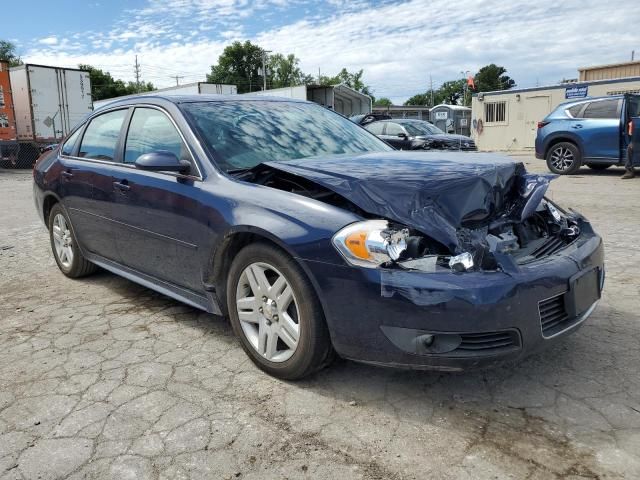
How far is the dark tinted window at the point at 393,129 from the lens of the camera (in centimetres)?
1519

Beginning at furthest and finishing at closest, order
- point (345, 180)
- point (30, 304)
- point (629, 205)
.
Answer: point (629, 205) < point (30, 304) < point (345, 180)

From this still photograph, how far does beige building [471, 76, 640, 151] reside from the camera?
22.8 m

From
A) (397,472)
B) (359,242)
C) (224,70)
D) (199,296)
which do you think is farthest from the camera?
(224,70)

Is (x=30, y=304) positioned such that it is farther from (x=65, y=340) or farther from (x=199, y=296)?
(x=199, y=296)

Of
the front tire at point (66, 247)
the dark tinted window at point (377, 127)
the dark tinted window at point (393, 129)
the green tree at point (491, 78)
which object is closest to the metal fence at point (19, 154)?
the dark tinted window at point (377, 127)

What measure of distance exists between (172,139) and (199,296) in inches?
40.2

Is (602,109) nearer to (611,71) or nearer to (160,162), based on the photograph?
(160,162)

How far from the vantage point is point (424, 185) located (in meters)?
2.67

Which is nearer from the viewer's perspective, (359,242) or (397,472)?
(397,472)

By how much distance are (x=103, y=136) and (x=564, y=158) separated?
11.4 m

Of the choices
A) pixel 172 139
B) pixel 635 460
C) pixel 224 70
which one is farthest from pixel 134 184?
pixel 224 70

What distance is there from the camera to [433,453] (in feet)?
7.30

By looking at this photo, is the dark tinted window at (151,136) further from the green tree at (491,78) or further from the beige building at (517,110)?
the green tree at (491,78)

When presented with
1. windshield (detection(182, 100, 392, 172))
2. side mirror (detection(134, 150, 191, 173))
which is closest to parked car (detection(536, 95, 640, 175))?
windshield (detection(182, 100, 392, 172))
